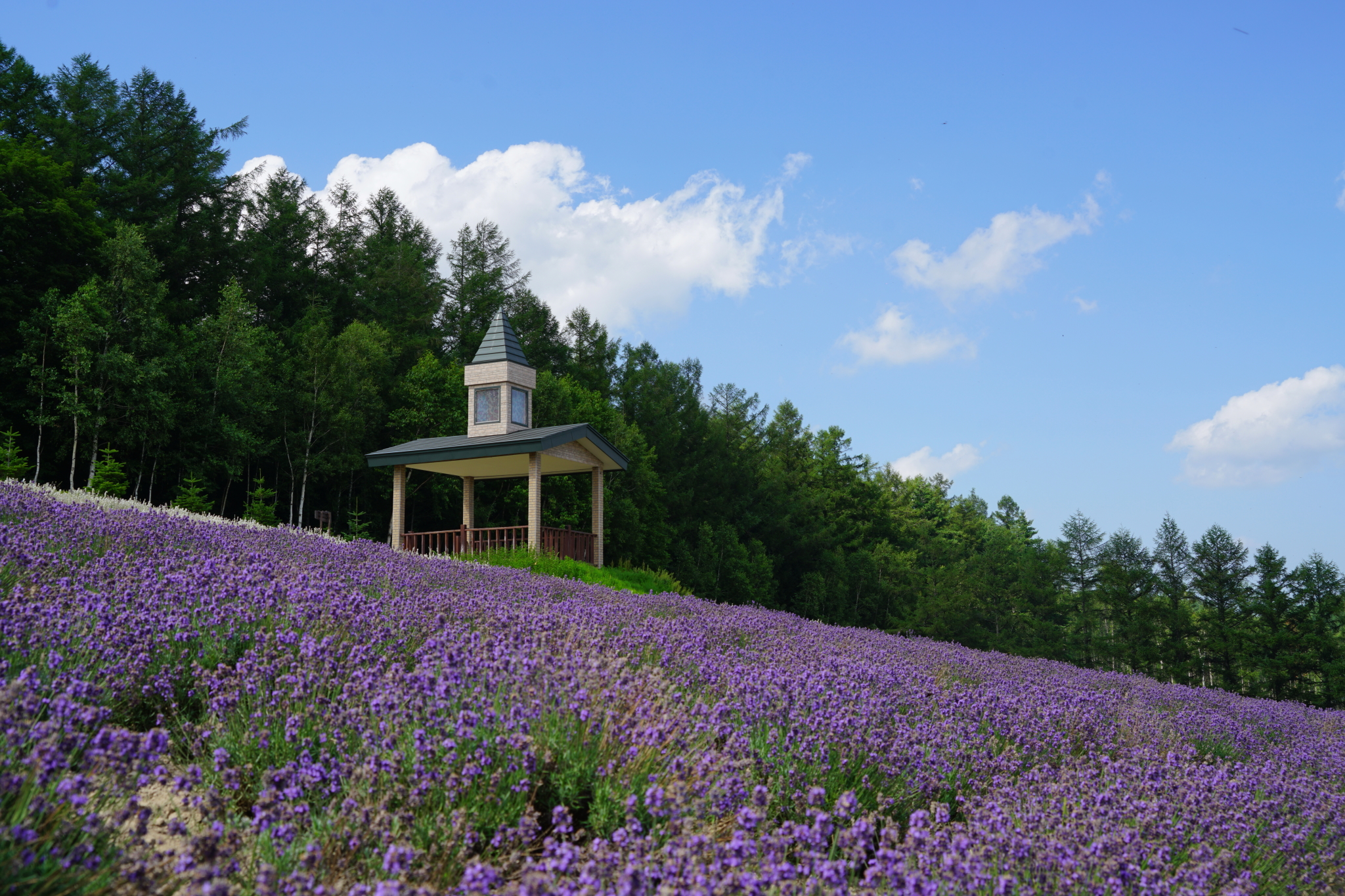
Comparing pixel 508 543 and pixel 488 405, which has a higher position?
pixel 488 405

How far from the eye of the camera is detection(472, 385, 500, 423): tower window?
19.8 m

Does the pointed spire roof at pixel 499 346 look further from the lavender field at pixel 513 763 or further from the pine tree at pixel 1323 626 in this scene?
the pine tree at pixel 1323 626

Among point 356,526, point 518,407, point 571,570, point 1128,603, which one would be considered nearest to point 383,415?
point 356,526

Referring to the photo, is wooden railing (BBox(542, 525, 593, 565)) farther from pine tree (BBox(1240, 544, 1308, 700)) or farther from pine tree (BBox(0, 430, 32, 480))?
pine tree (BBox(1240, 544, 1308, 700))

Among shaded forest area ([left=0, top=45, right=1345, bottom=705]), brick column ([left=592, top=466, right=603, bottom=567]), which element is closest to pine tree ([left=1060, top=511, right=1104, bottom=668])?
shaded forest area ([left=0, top=45, right=1345, bottom=705])

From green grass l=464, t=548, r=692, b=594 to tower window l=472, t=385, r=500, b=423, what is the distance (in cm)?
484

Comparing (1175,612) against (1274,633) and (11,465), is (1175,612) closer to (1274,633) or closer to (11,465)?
(1274,633)

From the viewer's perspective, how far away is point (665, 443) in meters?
38.8

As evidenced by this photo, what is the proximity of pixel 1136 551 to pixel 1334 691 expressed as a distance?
9.69 meters

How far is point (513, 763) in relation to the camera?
301 centimetres

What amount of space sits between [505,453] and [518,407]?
3609mm

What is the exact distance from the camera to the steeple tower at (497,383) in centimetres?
1962

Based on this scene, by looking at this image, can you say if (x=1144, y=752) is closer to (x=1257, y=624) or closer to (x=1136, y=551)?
(x=1257, y=624)

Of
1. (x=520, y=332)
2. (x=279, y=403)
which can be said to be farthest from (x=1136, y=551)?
(x=279, y=403)
